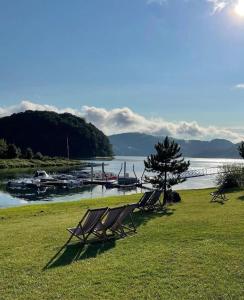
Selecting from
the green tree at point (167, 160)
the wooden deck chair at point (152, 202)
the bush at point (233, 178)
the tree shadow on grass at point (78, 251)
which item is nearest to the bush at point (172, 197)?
the green tree at point (167, 160)

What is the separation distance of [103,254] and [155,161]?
1213 centimetres

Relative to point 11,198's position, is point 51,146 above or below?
above

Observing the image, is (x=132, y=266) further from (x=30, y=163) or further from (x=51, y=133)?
(x=51, y=133)

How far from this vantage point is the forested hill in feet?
576

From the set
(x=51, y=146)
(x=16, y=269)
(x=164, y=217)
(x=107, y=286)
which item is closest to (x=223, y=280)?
(x=107, y=286)

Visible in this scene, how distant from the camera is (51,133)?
181125mm

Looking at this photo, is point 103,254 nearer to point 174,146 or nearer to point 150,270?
point 150,270

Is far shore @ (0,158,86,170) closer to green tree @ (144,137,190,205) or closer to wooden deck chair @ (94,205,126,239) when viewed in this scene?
green tree @ (144,137,190,205)

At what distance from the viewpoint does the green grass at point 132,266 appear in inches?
221

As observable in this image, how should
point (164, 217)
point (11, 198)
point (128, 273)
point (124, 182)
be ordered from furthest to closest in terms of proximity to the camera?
point (124, 182)
point (11, 198)
point (164, 217)
point (128, 273)

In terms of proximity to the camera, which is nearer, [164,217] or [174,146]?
[164,217]

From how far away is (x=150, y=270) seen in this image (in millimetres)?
6582

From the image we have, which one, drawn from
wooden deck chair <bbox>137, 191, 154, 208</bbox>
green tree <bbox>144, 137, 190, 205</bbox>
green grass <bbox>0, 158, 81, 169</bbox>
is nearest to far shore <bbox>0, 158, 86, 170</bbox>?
green grass <bbox>0, 158, 81, 169</bbox>

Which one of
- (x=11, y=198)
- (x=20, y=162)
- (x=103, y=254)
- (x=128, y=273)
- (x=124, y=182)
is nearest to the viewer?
(x=128, y=273)
